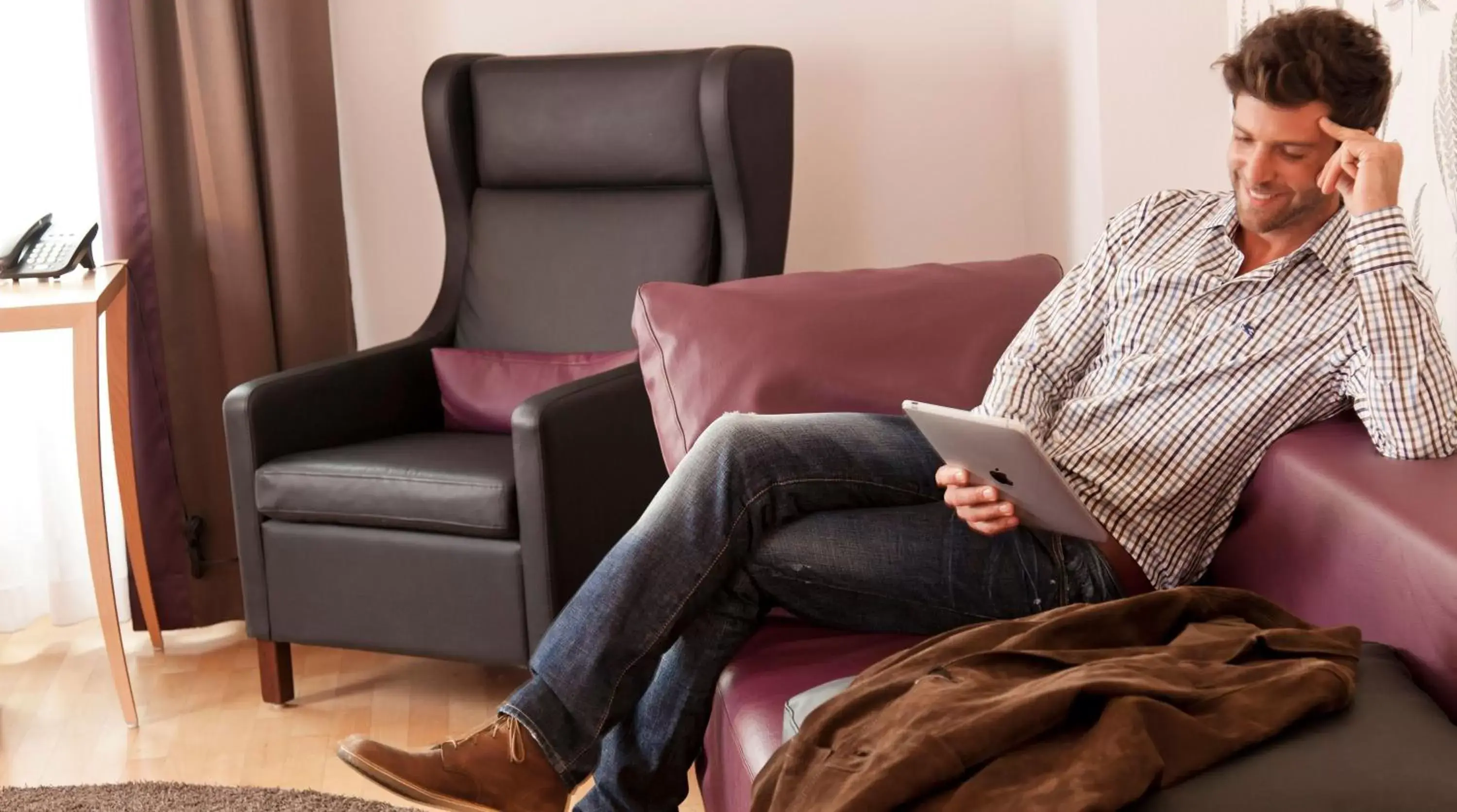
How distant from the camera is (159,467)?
319 centimetres

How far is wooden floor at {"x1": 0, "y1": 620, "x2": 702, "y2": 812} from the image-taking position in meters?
2.53

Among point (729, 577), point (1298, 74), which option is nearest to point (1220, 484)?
point (1298, 74)

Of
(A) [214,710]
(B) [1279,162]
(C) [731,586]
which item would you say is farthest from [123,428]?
(B) [1279,162]

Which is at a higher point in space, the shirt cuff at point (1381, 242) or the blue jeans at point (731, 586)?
the shirt cuff at point (1381, 242)

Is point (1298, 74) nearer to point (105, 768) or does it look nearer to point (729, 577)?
point (729, 577)

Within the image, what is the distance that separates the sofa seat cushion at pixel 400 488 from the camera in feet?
8.32

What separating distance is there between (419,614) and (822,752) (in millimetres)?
1456

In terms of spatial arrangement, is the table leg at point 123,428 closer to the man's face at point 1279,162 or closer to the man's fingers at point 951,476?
the man's fingers at point 951,476

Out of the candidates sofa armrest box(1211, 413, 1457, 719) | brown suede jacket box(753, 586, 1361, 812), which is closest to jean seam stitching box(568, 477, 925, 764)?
brown suede jacket box(753, 586, 1361, 812)

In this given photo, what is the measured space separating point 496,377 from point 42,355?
1014 mm

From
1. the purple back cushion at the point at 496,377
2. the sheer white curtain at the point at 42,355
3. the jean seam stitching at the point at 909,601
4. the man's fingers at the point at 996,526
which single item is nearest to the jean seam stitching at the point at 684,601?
the jean seam stitching at the point at 909,601

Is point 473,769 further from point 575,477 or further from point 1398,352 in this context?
point 1398,352

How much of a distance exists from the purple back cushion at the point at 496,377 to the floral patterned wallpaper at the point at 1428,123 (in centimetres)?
136

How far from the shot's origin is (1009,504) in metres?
1.68
